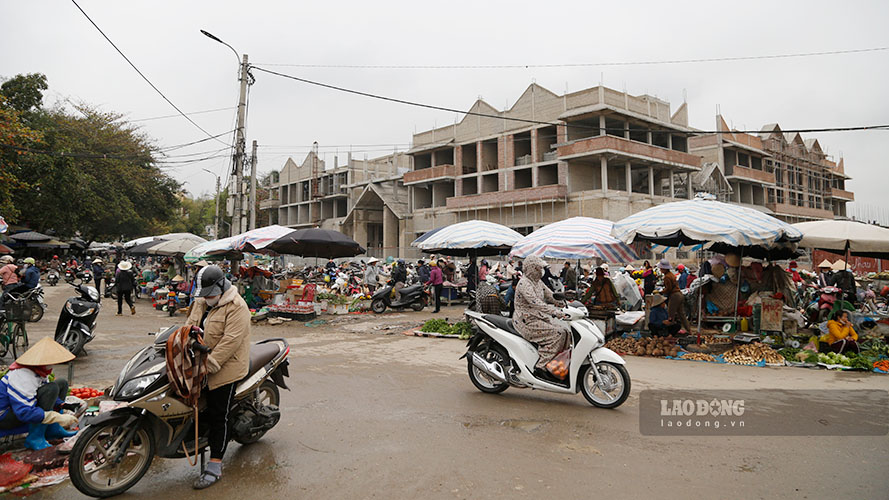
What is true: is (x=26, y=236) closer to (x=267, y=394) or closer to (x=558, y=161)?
(x=267, y=394)

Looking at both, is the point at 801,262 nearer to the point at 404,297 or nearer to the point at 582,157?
the point at 582,157

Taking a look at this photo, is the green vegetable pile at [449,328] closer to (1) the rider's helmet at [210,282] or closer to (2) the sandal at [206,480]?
(2) the sandal at [206,480]

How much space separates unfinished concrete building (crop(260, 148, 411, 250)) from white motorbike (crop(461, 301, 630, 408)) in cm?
4167

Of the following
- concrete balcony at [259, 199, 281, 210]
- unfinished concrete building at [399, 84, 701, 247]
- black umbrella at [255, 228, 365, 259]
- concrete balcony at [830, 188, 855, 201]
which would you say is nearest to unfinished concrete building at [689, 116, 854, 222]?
concrete balcony at [830, 188, 855, 201]

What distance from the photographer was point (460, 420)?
523 centimetres

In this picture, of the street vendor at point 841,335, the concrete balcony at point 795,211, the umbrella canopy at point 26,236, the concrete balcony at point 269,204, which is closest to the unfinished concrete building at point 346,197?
the concrete balcony at point 269,204

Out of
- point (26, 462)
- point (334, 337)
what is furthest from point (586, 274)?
point (26, 462)

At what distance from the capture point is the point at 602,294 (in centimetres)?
1014

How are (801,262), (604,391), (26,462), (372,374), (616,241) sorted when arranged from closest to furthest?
Result: 1. (26,462)
2. (604,391)
3. (372,374)
4. (616,241)
5. (801,262)

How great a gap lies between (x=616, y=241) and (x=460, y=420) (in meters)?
6.96

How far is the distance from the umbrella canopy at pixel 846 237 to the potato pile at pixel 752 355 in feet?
10.2

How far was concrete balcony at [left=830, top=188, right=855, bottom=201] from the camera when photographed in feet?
203

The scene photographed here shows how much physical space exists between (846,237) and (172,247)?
774 inches

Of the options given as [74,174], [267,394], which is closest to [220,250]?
[267,394]
